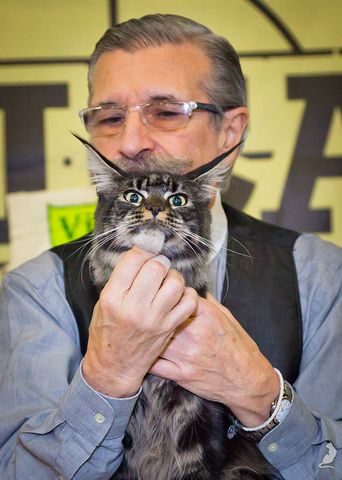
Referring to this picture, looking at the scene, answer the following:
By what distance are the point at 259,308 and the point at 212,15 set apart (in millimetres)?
1423

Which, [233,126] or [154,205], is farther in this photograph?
[233,126]

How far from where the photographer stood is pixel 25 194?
2439 millimetres

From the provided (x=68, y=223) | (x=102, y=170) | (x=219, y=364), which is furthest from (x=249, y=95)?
(x=219, y=364)

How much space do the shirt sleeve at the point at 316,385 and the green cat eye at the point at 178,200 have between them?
1.49 feet

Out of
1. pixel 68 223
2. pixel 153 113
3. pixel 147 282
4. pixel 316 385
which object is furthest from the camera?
pixel 68 223

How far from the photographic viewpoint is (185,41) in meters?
1.66

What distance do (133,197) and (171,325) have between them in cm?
32

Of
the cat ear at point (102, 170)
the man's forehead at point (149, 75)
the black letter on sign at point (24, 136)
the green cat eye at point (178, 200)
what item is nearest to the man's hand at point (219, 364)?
the green cat eye at point (178, 200)

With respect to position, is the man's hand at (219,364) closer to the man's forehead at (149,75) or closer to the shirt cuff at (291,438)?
the shirt cuff at (291,438)

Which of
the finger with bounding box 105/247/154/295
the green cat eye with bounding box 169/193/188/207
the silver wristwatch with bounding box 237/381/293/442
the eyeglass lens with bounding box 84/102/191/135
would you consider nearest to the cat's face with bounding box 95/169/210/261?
the green cat eye with bounding box 169/193/188/207

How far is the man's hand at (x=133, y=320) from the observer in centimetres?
110

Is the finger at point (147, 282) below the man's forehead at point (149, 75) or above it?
below

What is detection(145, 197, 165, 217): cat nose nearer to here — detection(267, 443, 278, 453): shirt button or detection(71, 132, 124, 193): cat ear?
detection(71, 132, 124, 193): cat ear

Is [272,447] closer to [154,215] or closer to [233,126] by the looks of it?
[154,215]
